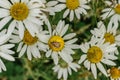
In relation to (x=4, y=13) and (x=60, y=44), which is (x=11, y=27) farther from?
(x=60, y=44)

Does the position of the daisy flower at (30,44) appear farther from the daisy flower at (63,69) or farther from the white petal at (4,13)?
the daisy flower at (63,69)

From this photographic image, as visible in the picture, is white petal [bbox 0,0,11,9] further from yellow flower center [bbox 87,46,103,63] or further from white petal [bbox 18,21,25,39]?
yellow flower center [bbox 87,46,103,63]

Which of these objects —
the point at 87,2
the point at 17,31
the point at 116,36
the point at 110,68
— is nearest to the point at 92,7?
the point at 87,2

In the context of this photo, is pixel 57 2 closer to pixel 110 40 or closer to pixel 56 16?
pixel 56 16

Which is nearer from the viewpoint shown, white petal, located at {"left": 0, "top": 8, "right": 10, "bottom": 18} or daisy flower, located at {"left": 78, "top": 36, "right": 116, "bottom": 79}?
white petal, located at {"left": 0, "top": 8, "right": 10, "bottom": 18}

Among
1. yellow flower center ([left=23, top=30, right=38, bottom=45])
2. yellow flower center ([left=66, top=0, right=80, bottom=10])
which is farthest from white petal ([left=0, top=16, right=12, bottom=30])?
yellow flower center ([left=66, top=0, right=80, bottom=10])

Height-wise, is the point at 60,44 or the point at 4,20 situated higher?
the point at 4,20

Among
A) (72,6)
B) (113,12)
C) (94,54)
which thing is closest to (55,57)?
(94,54)
